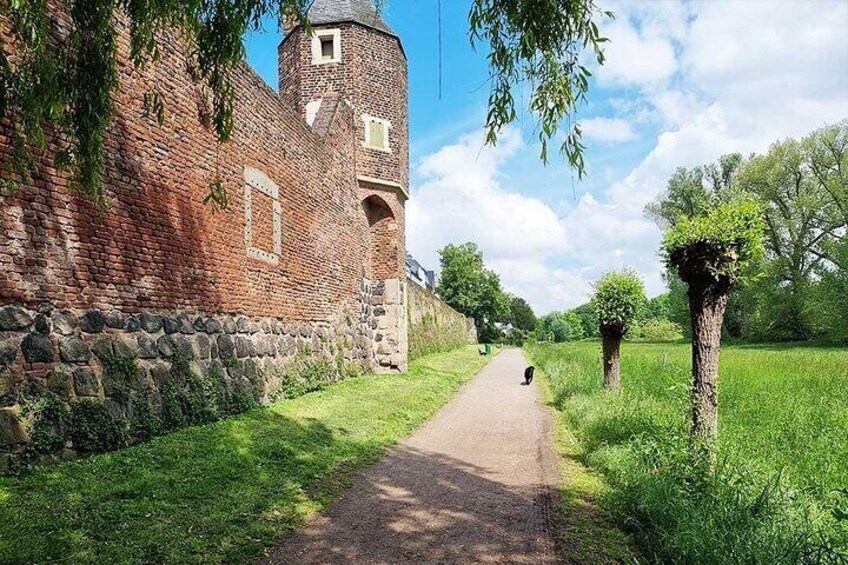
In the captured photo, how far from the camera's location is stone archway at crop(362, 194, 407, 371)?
18.0 m

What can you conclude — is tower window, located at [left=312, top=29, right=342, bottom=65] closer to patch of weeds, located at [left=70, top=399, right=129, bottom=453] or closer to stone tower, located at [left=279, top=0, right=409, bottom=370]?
stone tower, located at [left=279, top=0, right=409, bottom=370]

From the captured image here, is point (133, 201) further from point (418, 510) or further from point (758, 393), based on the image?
point (758, 393)

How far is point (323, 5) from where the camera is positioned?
17234 mm

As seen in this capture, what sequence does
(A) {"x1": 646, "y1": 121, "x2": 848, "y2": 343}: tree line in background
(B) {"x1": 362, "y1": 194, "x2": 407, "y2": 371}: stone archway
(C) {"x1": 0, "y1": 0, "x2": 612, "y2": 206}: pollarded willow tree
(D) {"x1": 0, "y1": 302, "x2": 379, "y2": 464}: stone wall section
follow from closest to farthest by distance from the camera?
(C) {"x1": 0, "y1": 0, "x2": 612, "y2": 206}: pollarded willow tree < (D) {"x1": 0, "y1": 302, "x2": 379, "y2": 464}: stone wall section < (B) {"x1": 362, "y1": 194, "x2": 407, "y2": 371}: stone archway < (A) {"x1": 646, "y1": 121, "x2": 848, "y2": 343}: tree line in background

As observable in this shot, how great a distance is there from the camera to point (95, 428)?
6605 mm

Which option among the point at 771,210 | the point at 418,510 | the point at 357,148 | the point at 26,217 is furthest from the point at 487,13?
the point at 771,210

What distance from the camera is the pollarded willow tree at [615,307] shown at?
13258mm

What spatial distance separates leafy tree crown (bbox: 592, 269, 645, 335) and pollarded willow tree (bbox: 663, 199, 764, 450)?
22.5ft

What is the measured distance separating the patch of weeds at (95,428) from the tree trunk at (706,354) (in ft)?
Answer: 21.1

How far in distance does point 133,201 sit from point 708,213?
7.19 meters

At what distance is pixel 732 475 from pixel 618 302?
28.6ft

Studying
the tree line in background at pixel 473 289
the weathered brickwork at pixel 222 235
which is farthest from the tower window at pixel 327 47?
the tree line in background at pixel 473 289

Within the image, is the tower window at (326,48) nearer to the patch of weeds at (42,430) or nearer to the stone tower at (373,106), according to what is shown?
the stone tower at (373,106)

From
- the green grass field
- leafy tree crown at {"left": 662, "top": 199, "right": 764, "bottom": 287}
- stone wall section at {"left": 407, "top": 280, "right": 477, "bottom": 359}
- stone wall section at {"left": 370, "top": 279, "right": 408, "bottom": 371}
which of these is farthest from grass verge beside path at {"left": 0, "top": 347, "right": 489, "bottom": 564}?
stone wall section at {"left": 407, "top": 280, "right": 477, "bottom": 359}
